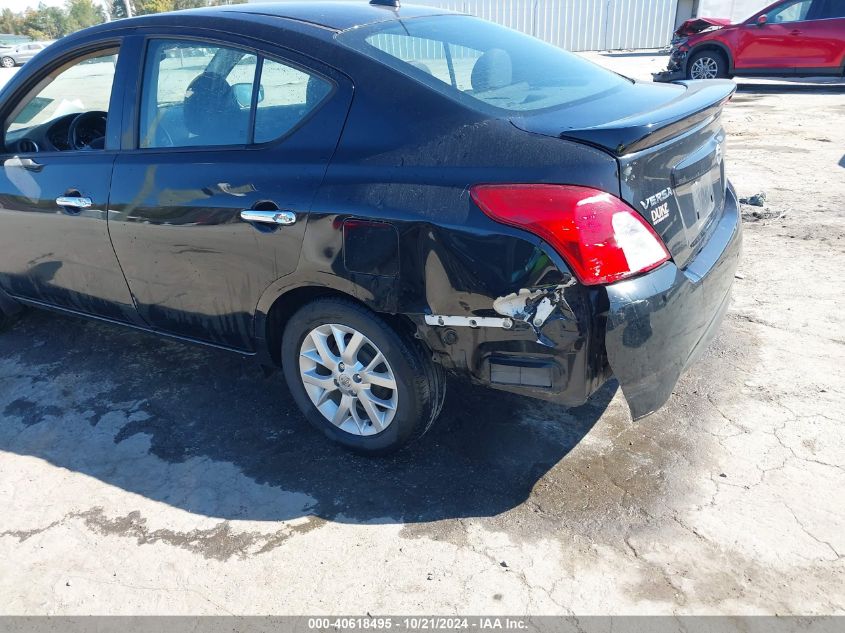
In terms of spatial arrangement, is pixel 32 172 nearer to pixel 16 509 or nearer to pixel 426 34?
pixel 16 509

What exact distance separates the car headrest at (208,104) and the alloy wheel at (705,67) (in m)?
12.8

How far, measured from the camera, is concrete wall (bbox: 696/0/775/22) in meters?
26.2

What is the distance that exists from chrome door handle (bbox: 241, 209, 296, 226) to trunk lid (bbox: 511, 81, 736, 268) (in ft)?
3.03

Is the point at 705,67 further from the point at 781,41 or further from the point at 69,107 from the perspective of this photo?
the point at 69,107

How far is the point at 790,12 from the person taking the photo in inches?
498

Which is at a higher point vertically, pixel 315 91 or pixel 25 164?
pixel 315 91

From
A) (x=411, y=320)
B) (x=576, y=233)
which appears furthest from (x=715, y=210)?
(x=411, y=320)

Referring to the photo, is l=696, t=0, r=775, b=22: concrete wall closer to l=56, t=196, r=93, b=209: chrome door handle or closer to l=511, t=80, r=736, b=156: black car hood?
l=511, t=80, r=736, b=156: black car hood

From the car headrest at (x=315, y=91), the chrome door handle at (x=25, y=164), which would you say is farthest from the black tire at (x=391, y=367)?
the chrome door handle at (x=25, y=164)

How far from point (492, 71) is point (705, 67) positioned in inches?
491

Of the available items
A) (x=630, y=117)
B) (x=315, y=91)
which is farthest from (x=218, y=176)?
(x=630, y=117)

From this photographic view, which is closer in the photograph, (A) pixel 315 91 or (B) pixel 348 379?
(A) pixel 315 91

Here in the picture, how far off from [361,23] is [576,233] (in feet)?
4.65

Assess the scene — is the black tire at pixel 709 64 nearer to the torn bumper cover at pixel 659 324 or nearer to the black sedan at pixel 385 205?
the black sedan at pixel 385 205
